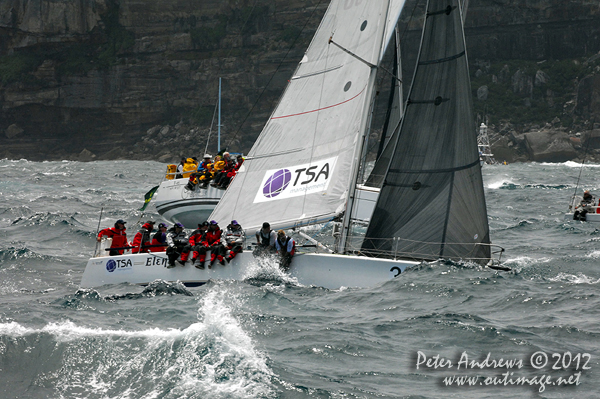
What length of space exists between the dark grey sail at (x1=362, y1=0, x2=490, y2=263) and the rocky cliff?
86.0 m

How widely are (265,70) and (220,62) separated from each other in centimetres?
674

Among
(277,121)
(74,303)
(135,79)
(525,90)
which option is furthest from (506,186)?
(135,79)

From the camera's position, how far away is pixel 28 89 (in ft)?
338

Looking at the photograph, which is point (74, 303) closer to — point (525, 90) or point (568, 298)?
point (568, 298)

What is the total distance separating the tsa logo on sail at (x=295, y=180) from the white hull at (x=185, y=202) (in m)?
7.78

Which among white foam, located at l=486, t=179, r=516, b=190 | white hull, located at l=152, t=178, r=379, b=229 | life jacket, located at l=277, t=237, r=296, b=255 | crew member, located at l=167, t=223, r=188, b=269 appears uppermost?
white foam, located at l=486, t=179, r=516, b=190

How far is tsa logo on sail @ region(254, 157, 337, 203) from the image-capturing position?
14523mm

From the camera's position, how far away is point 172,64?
344 ft

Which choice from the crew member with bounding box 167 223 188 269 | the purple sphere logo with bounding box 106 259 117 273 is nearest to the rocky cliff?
the purple sphere logo with bounding box 106 259 117 273

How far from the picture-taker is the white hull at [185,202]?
75.4ft

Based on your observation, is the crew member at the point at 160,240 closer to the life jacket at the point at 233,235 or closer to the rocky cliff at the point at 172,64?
the life jacket at the point at 233,235

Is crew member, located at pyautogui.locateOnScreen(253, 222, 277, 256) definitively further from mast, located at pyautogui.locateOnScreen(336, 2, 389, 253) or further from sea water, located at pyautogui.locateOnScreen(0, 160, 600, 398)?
mast, located at pyautogui.locateOnScreen(336, 2, 389, 253)

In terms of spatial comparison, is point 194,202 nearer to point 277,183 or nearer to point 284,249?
point 277,183

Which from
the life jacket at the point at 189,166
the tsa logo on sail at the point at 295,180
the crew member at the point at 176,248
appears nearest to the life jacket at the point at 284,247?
the tsa logo on sail at the point at 295,180
